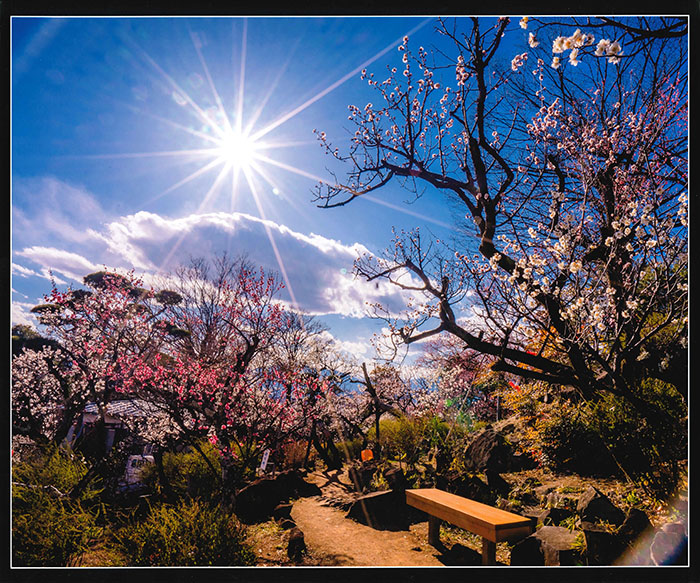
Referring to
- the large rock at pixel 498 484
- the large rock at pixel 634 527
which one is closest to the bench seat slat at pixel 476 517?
the large rock at pixel 634 527

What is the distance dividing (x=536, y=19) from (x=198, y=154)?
10.7 ft

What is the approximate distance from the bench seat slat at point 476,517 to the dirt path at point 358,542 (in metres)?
0.41

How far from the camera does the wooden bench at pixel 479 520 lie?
9.02 ft

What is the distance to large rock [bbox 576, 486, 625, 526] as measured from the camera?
2.83m

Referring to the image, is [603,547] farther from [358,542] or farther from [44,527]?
[44,527]

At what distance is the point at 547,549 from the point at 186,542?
294 centimetres

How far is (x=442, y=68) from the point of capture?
11.3ft

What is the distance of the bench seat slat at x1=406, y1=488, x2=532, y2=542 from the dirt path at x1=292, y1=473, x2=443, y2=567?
409 mm

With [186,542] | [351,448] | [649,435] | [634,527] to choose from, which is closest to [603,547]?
[634,527]

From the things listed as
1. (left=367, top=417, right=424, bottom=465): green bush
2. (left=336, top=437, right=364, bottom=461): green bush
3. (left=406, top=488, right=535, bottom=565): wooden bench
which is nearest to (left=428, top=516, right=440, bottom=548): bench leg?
(left=406, top=488, right=535, bottom=565): wooden bench

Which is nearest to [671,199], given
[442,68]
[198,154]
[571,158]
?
[571,158]

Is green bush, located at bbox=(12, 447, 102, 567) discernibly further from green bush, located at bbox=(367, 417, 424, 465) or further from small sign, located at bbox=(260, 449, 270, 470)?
green bush, located at bbox=(367, 417, 424, 465)

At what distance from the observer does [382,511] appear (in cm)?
Answer: 453
